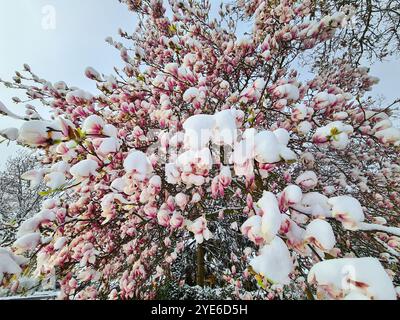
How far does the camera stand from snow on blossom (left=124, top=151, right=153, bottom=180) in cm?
117

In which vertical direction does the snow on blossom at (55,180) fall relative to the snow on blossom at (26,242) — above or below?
above

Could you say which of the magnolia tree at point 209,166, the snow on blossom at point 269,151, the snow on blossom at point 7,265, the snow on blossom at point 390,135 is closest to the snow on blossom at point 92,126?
the magnolia tree at point 209,166

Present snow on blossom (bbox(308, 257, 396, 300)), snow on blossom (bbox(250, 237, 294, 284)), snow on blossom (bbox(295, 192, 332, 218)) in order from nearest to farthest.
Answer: snow on blossom (bbox(308, 257, 396, 300)) < snow on blossom (bbox(250, 237, 294, 284)) < snow on blossom (bbox(295, 192, 332, 218))

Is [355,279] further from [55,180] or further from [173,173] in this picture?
[55,180]

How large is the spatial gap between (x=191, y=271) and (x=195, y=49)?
530cm

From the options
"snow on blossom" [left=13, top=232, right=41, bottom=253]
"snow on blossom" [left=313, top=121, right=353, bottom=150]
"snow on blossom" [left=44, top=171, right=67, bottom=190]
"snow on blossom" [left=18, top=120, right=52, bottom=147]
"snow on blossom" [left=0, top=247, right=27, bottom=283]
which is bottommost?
"snow on blossom" [left=0, top=247, right=27, bottom=283]

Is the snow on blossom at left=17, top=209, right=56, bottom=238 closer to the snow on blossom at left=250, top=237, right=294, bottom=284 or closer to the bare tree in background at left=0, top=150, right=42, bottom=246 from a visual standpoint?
the snow on blossom at left=250, top=237, right=294, bottom=284

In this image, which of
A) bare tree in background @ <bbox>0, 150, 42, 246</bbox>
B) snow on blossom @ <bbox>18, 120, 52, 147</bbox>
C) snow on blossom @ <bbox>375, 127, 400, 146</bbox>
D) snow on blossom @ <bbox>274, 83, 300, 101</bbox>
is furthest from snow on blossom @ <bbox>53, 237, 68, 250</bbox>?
bare tree in background @ <bbox>0, 150, 42, 246</bbox>

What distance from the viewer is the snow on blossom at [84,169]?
1.21 meters

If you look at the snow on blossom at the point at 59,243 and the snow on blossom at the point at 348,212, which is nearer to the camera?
the snow on blossom at the point at 348,212

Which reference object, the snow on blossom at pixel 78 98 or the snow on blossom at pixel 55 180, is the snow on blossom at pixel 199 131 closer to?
the snow on blossom at pixel 55 180

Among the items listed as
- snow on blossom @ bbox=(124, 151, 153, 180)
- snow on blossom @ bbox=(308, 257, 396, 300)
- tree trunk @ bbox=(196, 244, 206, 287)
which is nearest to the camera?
snow on blossom @ bbox=(308, 257, 396, 300)

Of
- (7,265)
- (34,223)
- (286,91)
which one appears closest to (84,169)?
(34,223)

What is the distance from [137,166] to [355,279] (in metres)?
0.94
